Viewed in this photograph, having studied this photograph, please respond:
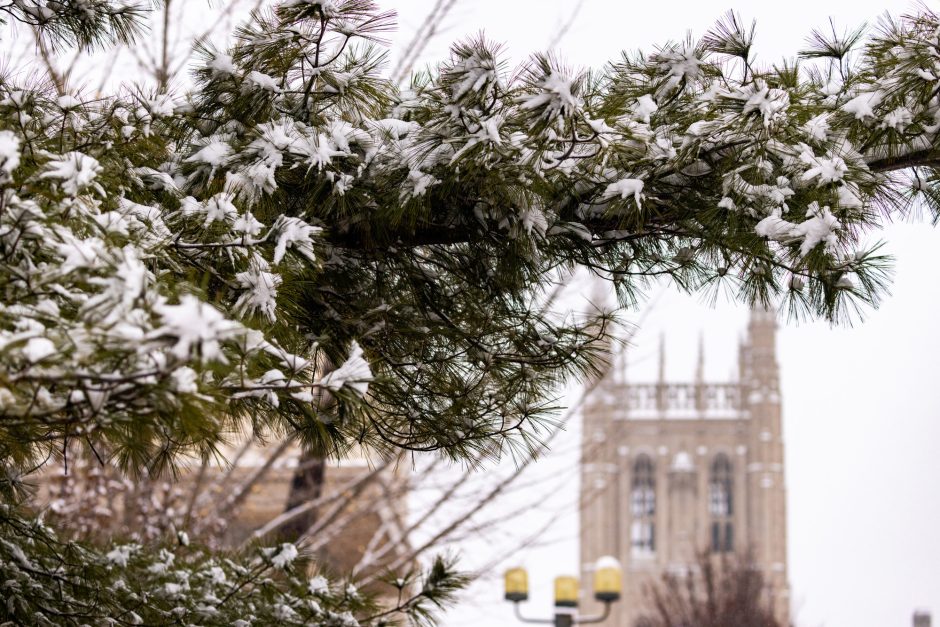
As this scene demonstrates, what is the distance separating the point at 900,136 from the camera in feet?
11.4

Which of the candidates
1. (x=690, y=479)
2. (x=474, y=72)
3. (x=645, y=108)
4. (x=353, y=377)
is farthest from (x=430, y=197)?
(x=690, y=479)

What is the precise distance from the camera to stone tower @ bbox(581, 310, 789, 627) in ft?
216

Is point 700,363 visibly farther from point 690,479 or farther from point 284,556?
point 284,556

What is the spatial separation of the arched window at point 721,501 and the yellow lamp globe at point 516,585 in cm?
5566

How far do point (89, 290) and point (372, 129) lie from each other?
1.24 m

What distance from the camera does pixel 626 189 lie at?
341cm

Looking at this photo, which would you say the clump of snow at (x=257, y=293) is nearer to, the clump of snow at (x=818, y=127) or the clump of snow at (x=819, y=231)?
the clump of snow at (x=819, y=231)

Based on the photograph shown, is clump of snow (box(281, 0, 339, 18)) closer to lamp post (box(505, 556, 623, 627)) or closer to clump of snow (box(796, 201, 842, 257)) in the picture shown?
clump of snow (box(796, 201, 842, 257))

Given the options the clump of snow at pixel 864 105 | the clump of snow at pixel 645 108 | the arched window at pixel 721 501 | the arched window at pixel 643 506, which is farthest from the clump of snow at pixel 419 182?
the arched window at pixel 721 501

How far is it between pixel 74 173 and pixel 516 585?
10.6 metres

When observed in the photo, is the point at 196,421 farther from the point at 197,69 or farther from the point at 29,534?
the point at 29,534

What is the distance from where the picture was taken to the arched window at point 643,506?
218 feet

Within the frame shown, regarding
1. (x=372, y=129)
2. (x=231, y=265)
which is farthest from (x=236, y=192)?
(x=372, y=129)

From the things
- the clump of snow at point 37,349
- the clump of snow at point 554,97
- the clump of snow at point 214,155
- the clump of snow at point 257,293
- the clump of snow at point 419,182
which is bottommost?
the clump of snow at point 37,349
